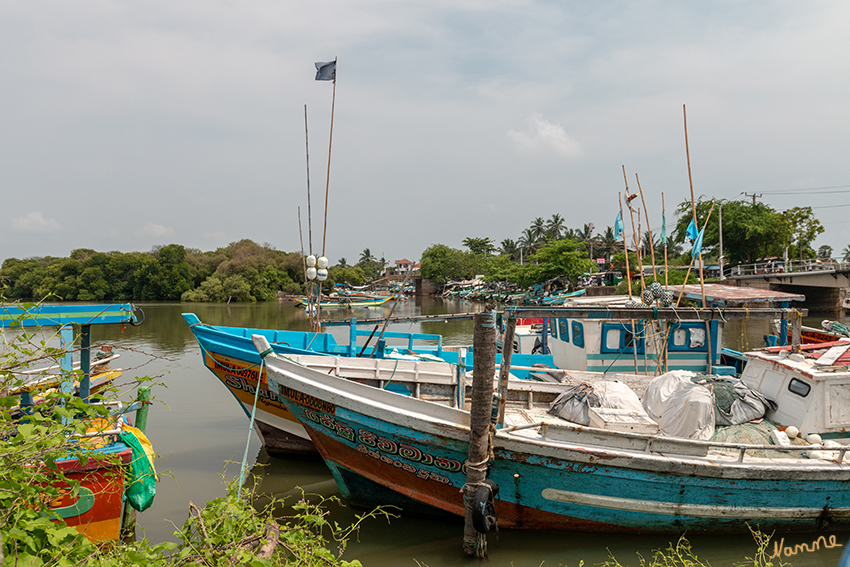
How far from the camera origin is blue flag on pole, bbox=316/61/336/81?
395 inches

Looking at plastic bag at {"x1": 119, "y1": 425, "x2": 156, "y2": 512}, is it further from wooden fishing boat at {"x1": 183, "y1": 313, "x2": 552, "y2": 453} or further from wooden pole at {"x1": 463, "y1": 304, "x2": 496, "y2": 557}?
wooden pole at {"x1": 463, "y1": 304, "x2": 496, "y2": 557}

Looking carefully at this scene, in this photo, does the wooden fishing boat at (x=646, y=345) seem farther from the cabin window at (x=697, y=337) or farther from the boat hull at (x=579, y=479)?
the boat hull at (x=579, y=479)

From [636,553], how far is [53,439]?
6.48 meters

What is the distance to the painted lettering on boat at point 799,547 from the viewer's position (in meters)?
6.20

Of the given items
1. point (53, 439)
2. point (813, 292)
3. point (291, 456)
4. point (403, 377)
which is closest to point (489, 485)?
point (403, 377)

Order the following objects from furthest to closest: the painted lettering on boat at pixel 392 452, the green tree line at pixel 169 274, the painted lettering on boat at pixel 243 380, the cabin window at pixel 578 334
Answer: the green tree line at pixel 169 274 → the cabin window at pixel 578 334 → the painted lettering on boat at pixel 243 380 → the painted lettering on boat at pixel 392 452

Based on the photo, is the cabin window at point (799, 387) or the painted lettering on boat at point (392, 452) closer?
the painted lettering on boat at point (392, 452)

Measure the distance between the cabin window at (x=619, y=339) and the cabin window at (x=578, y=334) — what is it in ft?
1.47

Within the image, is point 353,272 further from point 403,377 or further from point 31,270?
point 403,377

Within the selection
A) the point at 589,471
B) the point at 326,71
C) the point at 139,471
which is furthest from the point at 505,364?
the point at 326,71

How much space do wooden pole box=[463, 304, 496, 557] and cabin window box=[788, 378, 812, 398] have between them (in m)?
4.65

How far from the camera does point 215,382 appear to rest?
641 inches

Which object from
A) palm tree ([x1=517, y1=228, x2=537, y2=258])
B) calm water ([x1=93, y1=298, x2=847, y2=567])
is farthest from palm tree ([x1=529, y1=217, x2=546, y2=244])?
calm water ([x1=93, y1=298, x2=847, y2=567])

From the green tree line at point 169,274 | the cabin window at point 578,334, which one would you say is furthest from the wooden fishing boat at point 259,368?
the green tree line at point 169,274
